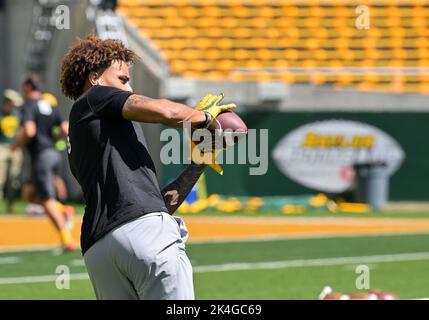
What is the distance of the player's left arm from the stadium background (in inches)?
284

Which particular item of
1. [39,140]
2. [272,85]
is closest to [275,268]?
[39,140]

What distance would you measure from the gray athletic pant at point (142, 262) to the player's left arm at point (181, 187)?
521mm

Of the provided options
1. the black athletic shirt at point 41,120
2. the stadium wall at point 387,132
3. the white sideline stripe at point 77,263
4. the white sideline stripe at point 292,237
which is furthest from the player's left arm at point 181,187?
the stadium wall at point 387,132

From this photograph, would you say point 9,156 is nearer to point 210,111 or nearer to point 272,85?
point 272,85

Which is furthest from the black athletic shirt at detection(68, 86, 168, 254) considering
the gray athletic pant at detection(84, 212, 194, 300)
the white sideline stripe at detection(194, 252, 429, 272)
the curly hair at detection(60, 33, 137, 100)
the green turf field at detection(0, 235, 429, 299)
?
the white sideline stripe at detection(194, 252, 429, 272)

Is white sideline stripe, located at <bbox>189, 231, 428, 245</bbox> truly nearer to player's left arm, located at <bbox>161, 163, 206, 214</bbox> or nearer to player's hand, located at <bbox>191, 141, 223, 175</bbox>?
player's left arm, located at <bbox>161, 163, 206, 214</bbox>

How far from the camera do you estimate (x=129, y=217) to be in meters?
5.07

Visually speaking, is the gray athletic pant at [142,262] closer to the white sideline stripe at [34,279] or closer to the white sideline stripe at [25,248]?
the white sideline stripe at [34,279]

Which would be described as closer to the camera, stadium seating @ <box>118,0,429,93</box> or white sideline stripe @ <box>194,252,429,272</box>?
white sideline stripe @ <box>194,252,429,272</box>

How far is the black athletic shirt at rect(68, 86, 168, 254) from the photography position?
5105 millimetres

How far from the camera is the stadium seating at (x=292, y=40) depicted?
933 inches

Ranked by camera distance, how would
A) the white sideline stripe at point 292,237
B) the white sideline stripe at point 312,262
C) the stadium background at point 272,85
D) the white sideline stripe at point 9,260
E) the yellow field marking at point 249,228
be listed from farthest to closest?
1. the yellow field marking at point 249,228
2. the stadium background at point 272,85
3. the white sideline stripe at point 292,237
4. the white sideline stripe at point 9,260
5. the white sideline stripe at point 312,262
